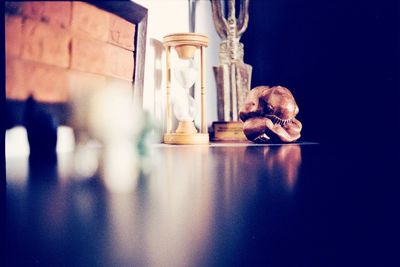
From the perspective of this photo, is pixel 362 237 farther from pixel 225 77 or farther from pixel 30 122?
pixel 225 77

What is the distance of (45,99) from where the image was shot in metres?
0.45

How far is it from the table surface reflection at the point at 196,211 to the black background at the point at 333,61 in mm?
772

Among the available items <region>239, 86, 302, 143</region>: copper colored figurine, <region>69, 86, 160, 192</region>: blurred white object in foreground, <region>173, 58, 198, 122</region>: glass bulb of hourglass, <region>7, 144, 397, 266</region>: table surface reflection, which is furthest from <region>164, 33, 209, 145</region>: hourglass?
<region>7, 144, 397, 266</region>: table surface reflection

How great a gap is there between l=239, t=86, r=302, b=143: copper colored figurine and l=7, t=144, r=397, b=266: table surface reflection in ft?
1.12

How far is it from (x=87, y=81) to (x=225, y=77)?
0.88 metres

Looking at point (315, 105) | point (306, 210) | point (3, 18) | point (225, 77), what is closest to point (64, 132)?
point (3, 18)

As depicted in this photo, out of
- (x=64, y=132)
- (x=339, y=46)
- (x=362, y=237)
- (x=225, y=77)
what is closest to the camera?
(x=64, y=132)

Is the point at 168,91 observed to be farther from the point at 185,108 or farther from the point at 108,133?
the point at 108,133

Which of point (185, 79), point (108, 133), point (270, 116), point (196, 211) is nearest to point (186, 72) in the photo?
point (185, 79)

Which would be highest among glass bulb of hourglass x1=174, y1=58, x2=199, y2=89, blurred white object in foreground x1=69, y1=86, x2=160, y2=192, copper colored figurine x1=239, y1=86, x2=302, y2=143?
glass bulb of hourglass x1=174, y1=58, x2=199, y2=89

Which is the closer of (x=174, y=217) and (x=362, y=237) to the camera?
(x=174, y=217)

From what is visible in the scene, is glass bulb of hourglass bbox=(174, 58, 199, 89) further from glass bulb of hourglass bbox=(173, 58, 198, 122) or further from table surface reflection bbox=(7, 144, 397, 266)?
table surface reflection bbox=(7, 144, 397, 266)

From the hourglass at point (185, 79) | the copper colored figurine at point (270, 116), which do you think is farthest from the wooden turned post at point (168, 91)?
the copper colored figurine at point (270, 116)

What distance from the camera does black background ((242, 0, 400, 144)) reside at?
1389 millimetres
